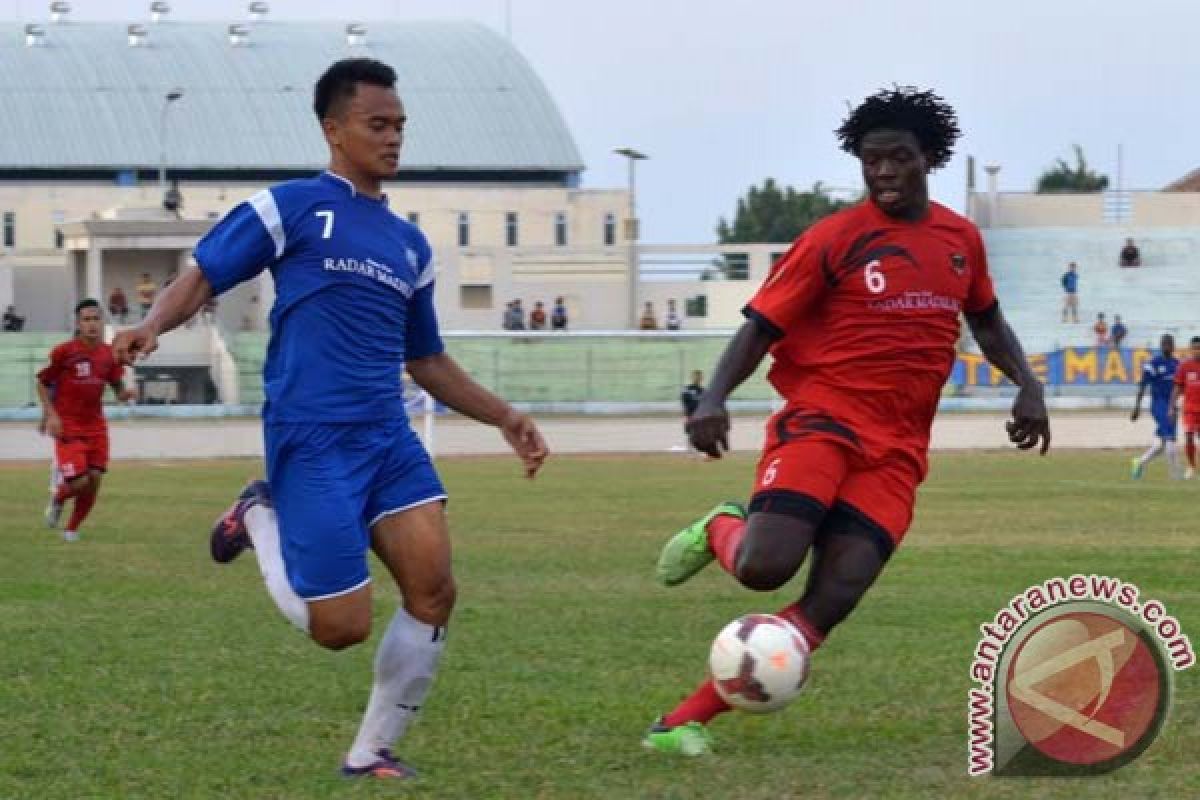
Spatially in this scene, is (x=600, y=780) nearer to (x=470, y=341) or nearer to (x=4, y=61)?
(x=470, y=341)

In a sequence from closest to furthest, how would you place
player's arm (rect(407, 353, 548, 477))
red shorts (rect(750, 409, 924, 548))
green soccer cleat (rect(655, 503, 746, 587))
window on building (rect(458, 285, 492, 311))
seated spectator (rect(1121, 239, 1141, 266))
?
red shorts (rect(750, 409, 924, 548))
player's arm (rect(407, 353, 548, 477))
green soccer cleat (rect(655, 503, 746, 587))
seated spectator (rect(1121, 239, 1141, 266))
window on building (rect(458, 285, 492, 311))

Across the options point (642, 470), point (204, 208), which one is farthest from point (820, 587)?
point (204, 208)

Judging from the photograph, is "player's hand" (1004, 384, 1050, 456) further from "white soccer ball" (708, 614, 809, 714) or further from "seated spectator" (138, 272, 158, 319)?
"seated spectator" (138, 272, 158, 319)

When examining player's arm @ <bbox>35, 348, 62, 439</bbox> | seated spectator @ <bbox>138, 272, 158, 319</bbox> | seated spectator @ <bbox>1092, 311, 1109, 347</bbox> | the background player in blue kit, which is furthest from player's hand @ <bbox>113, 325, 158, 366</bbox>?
seated spectator @ <bbox>1092, 311, 1109, 347</bbox>

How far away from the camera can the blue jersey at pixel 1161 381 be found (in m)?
33.2

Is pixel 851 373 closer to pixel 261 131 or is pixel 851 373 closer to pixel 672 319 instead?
pixel 672 319

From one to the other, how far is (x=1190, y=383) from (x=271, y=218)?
25221 mm

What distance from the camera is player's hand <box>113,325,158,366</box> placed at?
7375 millimetres

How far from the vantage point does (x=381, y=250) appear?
8094mm

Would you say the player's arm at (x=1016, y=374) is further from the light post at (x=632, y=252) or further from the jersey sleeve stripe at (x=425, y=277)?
the light post at (x=632, y=252)

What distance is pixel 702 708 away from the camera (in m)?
8.54

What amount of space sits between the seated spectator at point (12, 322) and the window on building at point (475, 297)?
41.2ft

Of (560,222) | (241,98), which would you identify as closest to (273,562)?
(560,222)

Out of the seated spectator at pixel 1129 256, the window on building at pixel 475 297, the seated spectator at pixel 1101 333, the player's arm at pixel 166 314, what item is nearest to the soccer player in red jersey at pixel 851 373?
the player's arm at pixel 166 314
